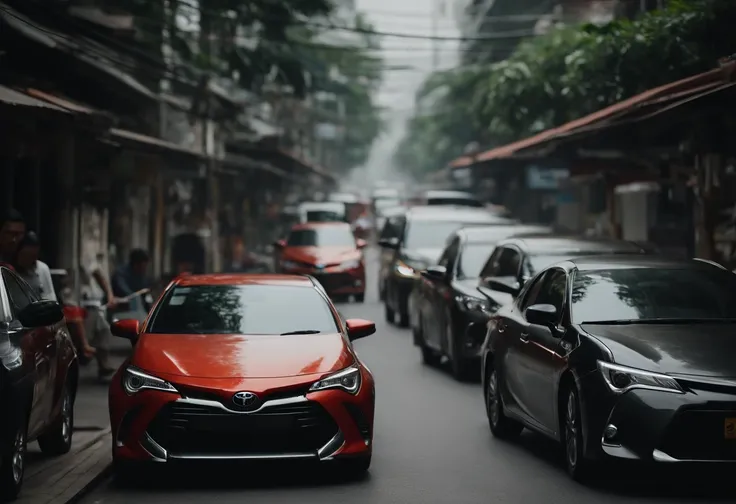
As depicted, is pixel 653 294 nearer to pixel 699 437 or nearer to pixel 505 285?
pixel 699 437

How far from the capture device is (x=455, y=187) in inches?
3204

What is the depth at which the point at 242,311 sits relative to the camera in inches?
438

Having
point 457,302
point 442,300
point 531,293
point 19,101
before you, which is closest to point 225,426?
point 531,293

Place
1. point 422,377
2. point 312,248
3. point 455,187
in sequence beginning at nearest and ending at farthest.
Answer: point 422,377
point 312,248
point 455,187

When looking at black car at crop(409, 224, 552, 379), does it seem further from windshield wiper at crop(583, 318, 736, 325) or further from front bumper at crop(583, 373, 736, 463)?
front bumper at crop(583, 373, 736, 463)

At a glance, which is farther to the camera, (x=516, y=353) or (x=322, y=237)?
(x=322, y=237)

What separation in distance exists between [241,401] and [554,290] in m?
2.86

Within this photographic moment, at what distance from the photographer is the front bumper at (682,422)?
872cm

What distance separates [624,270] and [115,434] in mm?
3853

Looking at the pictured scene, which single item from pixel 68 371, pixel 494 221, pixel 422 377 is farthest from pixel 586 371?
pixel 494 221

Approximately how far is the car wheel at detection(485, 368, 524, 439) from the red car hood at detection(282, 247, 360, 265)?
19822 millimetres

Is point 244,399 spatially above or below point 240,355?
below

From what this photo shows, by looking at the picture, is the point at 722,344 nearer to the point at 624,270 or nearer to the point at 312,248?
the point at 624,270

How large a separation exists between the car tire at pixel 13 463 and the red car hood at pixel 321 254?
75.7 ft
